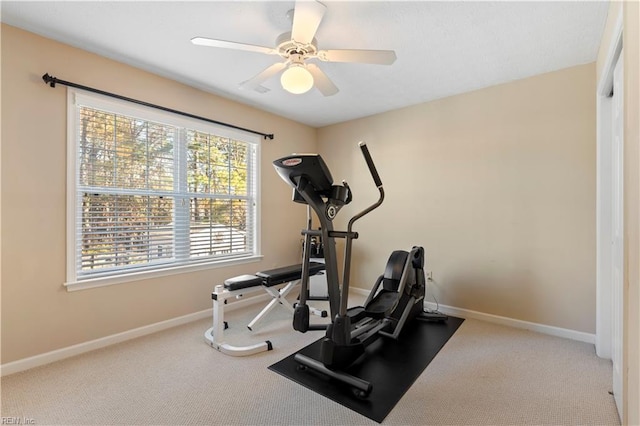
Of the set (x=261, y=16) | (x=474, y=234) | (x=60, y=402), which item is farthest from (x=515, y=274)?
(x=60, y=402)

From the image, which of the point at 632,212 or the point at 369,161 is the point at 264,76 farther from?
the point at 632,212

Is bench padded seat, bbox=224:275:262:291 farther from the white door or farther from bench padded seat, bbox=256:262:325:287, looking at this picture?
the white door

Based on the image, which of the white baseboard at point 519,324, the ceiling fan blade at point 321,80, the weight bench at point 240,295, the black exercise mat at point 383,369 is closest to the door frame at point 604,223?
the white baseboard at point 519,324

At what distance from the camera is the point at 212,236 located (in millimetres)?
3303

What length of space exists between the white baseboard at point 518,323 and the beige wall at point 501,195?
4 centimetres

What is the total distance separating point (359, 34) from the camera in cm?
212

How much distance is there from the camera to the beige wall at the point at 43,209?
2020mm

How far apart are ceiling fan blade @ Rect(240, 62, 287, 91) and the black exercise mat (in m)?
2.11

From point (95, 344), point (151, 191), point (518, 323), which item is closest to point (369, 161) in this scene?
point (151, 191)

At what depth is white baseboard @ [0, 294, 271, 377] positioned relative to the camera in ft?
6.68

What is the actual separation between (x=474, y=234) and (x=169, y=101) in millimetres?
3408

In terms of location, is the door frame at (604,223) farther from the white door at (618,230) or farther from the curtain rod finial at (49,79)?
the curtain rod finial at (49,79)

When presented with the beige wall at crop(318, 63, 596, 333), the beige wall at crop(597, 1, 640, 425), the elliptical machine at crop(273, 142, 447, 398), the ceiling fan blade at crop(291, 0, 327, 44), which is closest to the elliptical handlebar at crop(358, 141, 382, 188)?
the elliptical machine at crop(273, 142, 447, 398)

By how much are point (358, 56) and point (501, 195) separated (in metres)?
2.12
